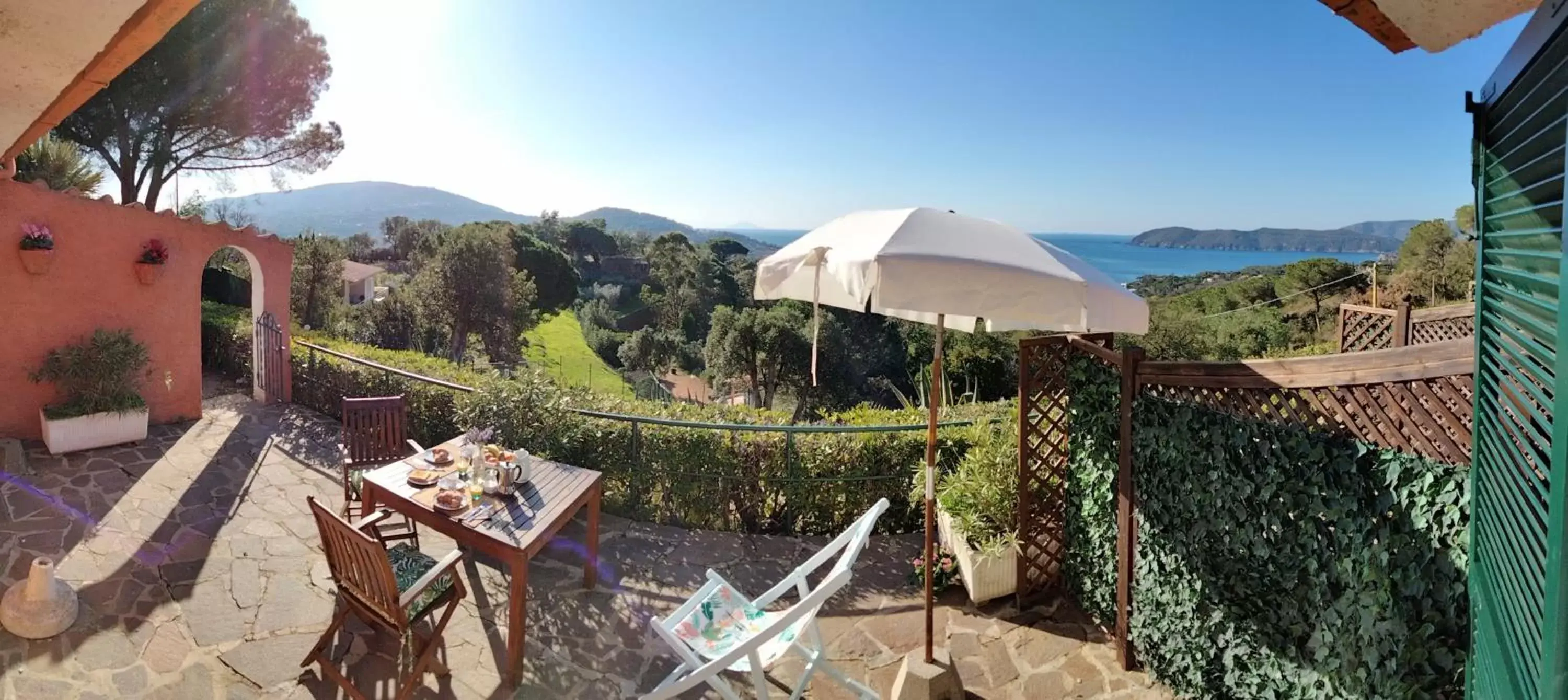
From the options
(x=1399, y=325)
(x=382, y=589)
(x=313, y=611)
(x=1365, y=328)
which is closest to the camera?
(x=382, y=589)

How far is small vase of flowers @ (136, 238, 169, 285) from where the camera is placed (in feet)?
21.4

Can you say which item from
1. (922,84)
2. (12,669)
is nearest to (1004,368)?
(922,84)

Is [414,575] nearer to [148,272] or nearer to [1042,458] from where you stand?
[1042,458]

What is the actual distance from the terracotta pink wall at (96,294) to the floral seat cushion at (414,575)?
5.31 meters

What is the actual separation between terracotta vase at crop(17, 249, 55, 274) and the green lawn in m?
20.2

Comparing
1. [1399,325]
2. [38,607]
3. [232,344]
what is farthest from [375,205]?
[1399,325]

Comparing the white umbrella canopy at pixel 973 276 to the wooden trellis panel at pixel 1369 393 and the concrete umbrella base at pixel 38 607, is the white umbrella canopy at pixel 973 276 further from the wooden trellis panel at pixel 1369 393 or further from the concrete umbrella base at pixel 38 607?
the concrete umbrella base at pixel 38 607

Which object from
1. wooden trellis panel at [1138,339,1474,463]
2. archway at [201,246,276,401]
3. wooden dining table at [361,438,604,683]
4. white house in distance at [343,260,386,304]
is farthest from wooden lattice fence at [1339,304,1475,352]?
white house in distance at [343,260,386,304]

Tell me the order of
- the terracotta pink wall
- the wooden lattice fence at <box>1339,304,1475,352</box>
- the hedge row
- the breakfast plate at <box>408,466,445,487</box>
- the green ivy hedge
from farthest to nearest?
the wooden lattice fence at <box>1339,304,1475,352</box>
the terracotta pink wall
the hedge row
the breakfast plate at <box>408,466,445,487</box>
the green ivy hedge

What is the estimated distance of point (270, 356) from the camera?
26.2ft

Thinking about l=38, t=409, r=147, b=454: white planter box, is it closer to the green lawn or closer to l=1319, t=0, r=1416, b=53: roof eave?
l=1319, t=0, r=1416, b=53: roof eave

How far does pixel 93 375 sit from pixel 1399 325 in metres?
12.9

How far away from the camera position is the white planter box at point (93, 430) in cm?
584

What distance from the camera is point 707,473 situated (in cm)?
522
